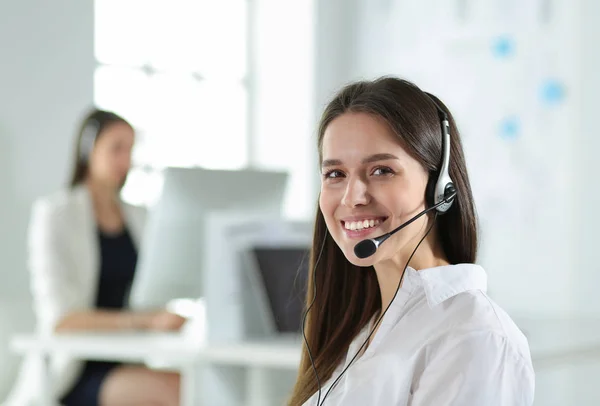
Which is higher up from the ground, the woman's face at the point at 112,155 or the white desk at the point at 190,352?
the woman's face at the point at 112,155

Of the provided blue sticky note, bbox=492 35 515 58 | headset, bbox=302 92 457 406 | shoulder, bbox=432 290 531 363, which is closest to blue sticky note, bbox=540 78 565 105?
blue sticky note, bbox=492 35 515 58

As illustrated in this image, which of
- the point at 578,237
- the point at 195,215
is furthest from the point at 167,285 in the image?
the point at 578,237

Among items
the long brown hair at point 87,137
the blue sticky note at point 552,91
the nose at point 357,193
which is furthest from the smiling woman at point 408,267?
the blue sticky note at point 552,91

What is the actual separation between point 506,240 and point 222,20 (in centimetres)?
204

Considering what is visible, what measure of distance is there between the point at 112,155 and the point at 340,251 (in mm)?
1953

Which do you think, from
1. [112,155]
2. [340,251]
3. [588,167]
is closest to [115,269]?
[112,155]

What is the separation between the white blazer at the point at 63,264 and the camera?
3.14 metres

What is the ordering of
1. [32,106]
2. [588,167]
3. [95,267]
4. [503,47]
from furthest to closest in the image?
[503,47] < [588,167] < [32,106] < [95,267]

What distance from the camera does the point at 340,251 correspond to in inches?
65.1

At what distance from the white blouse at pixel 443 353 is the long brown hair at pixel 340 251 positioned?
100 mm

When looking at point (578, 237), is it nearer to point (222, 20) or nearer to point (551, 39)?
point (551, 39)

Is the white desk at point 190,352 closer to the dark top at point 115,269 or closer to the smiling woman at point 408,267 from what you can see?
the dark top at point 115,269

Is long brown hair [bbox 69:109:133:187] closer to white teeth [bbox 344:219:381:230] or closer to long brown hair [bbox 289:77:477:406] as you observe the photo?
long brown hair [bbox 289:77:477:406]

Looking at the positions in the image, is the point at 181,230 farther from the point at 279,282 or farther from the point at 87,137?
the point at 87,137
